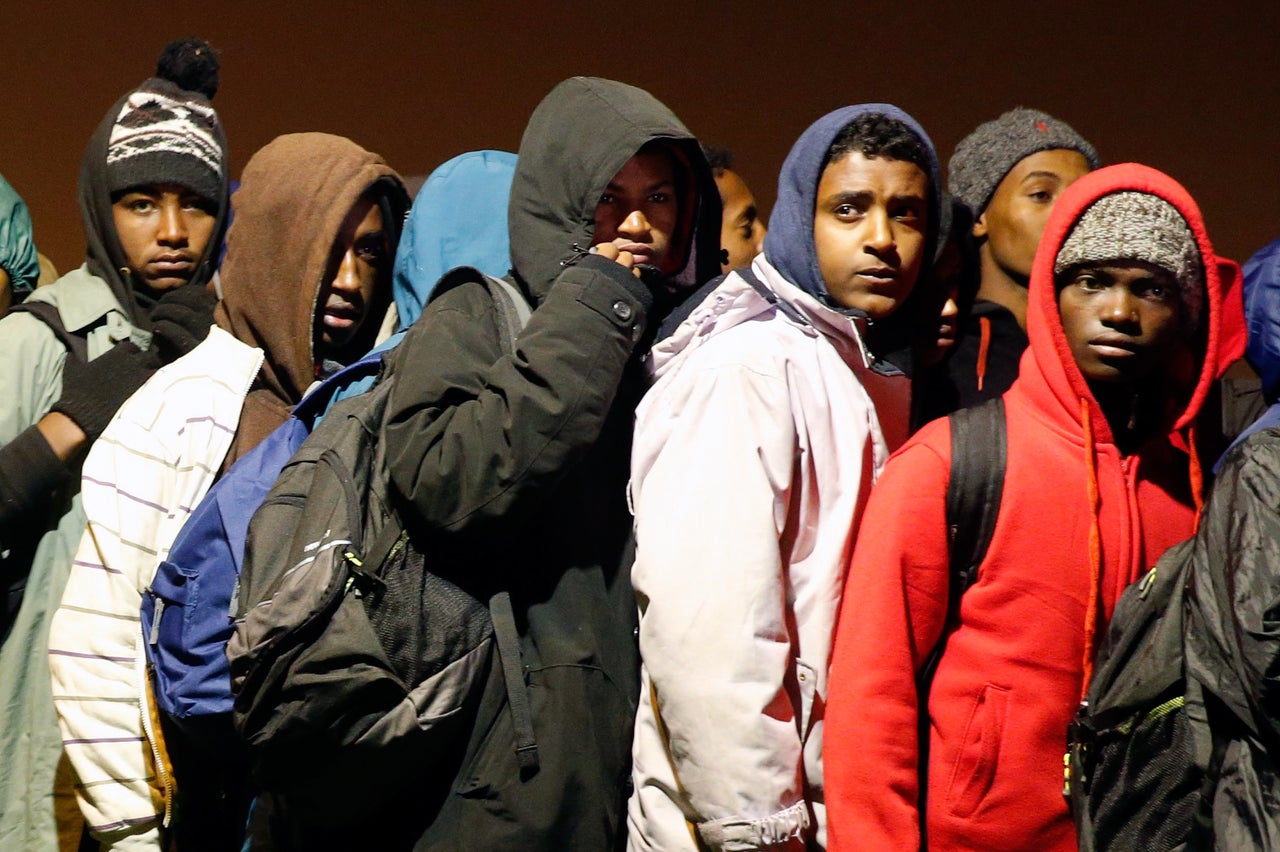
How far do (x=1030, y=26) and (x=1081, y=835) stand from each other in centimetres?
269

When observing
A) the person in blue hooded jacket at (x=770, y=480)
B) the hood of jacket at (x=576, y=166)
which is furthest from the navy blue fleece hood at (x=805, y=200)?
the hood of jacket at (x=576, y=166)

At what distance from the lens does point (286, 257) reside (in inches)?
109

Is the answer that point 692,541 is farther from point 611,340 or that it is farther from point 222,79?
point 222,79

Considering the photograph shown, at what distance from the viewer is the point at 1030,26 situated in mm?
3996

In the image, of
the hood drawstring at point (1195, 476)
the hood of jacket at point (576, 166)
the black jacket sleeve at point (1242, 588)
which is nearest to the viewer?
the black jacket sleeve at point (1242, 588)

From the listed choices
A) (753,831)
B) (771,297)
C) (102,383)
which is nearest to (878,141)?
(771,297)

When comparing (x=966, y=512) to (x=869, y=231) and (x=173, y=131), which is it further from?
(x=173, y=131)

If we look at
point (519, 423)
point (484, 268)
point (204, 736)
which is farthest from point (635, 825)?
point (484, 268)

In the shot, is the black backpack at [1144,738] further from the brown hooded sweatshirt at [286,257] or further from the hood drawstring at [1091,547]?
the brown hooded sweatshirt at [286,257]

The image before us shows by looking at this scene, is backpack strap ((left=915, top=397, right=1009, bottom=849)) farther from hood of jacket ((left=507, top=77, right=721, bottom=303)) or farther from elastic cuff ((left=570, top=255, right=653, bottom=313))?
hood of jacket ((left=507, top=77, right=721, bottom=303))

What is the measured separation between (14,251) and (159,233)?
497 millimetres

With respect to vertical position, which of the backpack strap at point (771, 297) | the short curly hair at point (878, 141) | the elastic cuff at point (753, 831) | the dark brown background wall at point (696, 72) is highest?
the dark brown background wall at point (696, 72)

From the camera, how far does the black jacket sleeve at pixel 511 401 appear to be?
2.03 meters

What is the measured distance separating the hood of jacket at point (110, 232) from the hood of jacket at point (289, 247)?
274 mm
